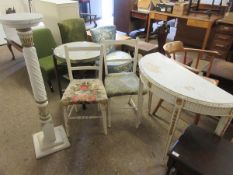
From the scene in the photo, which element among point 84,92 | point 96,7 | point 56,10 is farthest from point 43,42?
point 96,7

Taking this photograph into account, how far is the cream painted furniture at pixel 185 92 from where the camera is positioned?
1.17m

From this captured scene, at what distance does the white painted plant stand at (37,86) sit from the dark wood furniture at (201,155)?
1044 millimetres

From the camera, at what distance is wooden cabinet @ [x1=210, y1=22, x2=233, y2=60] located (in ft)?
10.4

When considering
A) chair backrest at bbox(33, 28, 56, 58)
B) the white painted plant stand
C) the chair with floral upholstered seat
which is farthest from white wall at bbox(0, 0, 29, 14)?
the white painted plant stand

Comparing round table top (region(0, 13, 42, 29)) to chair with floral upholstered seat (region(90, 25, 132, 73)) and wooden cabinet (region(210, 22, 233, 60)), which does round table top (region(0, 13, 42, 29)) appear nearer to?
chair with floral upholstered seat (region(90, 25, 132, 73))

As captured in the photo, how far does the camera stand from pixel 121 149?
5.78 ft

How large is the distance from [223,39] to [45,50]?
3050 mm

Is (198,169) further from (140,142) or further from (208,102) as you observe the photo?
(140,142)

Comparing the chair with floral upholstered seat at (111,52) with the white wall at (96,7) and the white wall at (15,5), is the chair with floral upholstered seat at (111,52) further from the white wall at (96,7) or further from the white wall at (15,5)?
the white wall at (96,7)

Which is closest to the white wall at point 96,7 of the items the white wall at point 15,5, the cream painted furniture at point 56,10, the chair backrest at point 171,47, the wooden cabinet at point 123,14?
the wooden cabinet at point 123,14

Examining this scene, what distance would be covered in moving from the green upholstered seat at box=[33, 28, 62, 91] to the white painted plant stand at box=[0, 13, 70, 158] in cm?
88

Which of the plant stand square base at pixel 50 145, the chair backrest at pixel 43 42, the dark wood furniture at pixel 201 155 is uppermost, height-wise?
the chair backrest at pixel 43 42

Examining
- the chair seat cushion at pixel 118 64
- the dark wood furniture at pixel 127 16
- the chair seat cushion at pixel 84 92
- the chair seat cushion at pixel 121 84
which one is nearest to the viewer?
the chair seat cushion at pixel 84 92

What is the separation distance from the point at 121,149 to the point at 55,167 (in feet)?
2.03
